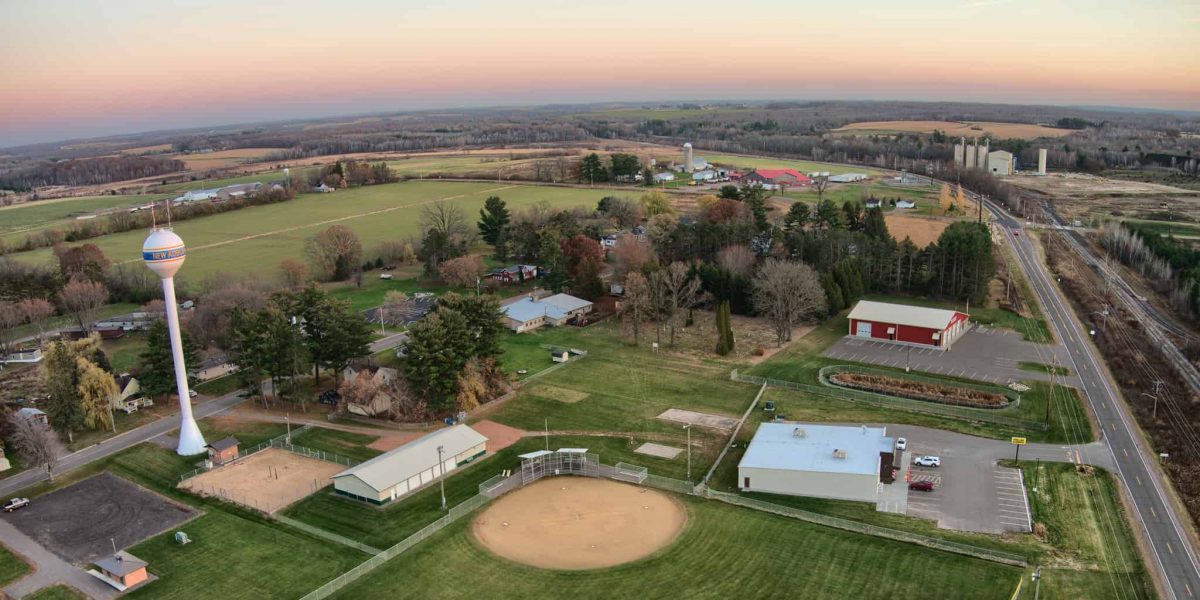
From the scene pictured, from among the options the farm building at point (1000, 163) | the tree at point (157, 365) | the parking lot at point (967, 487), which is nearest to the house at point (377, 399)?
the tree at point (157, 365)

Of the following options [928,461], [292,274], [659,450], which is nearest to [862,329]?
[928,461]

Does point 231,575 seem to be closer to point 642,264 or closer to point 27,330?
point 642,264

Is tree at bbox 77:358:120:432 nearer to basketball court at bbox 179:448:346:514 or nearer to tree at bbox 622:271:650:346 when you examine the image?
basketball court at bbox 179:448:346:514

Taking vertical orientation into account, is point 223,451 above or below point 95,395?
below

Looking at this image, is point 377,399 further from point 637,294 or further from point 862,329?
point 862,329

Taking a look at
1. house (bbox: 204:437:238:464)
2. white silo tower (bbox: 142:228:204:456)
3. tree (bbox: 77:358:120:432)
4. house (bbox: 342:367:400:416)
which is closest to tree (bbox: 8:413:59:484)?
tree (bbox: 77:358:120:432)

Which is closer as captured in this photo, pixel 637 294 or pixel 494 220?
pixel 637 294

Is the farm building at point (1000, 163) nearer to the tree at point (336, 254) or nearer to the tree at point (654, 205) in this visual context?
the tree at point (654, 205)
